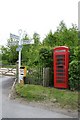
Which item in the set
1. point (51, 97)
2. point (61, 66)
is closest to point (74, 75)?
point (61, 66)

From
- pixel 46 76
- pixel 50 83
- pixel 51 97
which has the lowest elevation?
pixel 51 97

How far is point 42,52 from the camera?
12.0 m

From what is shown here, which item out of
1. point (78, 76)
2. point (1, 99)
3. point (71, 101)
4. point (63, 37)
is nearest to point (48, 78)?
point (78, 76)

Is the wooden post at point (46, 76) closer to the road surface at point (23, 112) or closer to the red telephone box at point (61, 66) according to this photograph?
the red telephone box at point (61, 66)

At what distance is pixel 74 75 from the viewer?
32.4ft

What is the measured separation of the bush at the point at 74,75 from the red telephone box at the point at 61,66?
1.62 feet

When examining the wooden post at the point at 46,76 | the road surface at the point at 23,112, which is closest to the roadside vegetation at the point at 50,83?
the wooden post at the point at 46,76

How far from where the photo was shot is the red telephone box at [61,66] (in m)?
10.5

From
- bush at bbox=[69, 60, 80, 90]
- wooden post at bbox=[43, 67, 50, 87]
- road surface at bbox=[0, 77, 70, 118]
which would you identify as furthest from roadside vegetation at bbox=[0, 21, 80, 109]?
road surface at bbox=[0, 77, 70, 118]

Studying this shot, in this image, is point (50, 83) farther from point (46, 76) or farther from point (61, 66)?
point (61, 66)

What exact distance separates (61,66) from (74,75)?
3.20 ft

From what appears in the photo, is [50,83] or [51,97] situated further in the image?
[50,83]

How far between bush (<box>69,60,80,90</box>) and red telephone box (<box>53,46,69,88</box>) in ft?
1.62

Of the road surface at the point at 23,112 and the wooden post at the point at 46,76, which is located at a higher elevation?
the wooden post at the point at 46,76
